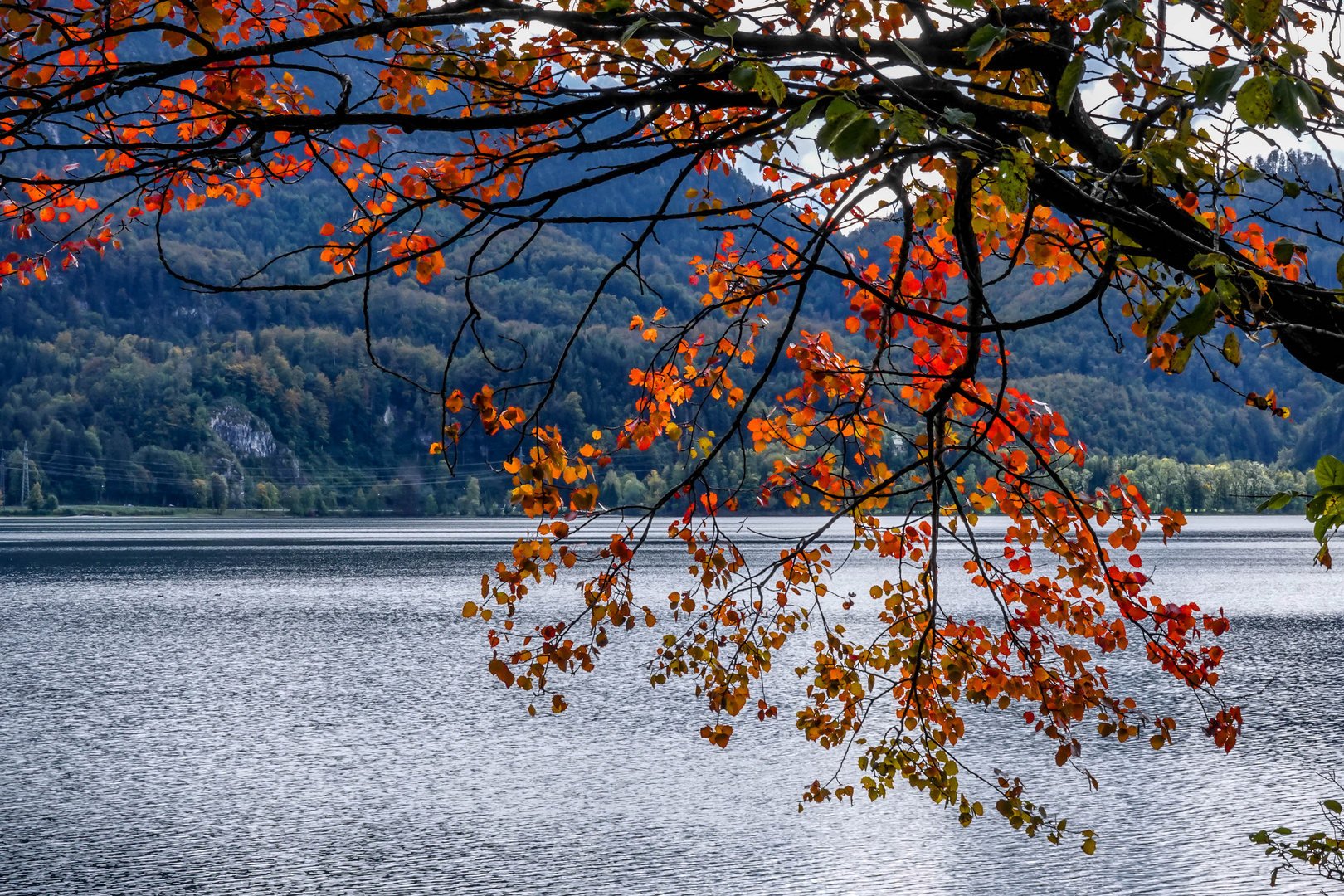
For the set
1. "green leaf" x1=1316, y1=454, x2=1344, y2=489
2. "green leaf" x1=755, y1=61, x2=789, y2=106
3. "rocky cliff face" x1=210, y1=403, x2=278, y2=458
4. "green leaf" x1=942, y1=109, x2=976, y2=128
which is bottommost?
"green leaf" x1=1316, y1=454, x2=1344, y2=489

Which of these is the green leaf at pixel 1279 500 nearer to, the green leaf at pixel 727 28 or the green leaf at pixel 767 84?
the green leaf at pixel 767 84

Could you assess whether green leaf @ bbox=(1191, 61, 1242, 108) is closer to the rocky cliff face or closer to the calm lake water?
the calm lake water

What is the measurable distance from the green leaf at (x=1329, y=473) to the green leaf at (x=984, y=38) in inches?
34.8

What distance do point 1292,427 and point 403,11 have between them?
6734 inches

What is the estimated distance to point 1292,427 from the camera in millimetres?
153500

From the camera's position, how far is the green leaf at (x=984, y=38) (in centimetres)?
202

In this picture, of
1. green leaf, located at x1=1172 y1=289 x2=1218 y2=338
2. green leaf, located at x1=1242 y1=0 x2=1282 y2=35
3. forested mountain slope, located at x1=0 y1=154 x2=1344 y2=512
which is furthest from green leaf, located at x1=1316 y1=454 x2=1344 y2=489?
forested mountain slope, located at x1=0 y1=154 x2=1344 y2=512

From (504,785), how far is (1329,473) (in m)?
9.90

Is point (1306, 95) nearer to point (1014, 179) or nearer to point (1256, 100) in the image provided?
point (1256, 100)

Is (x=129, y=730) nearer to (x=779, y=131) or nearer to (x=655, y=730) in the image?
(x=655, y=730)

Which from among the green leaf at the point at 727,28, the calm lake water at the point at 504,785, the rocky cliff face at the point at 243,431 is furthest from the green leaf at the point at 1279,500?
the rocky cliff face at the point at 243,431

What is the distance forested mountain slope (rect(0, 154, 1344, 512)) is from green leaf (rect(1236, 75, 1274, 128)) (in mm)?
112185

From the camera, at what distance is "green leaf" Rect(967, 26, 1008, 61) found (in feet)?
6.62

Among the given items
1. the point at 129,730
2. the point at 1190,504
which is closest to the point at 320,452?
the point at 1190,504
